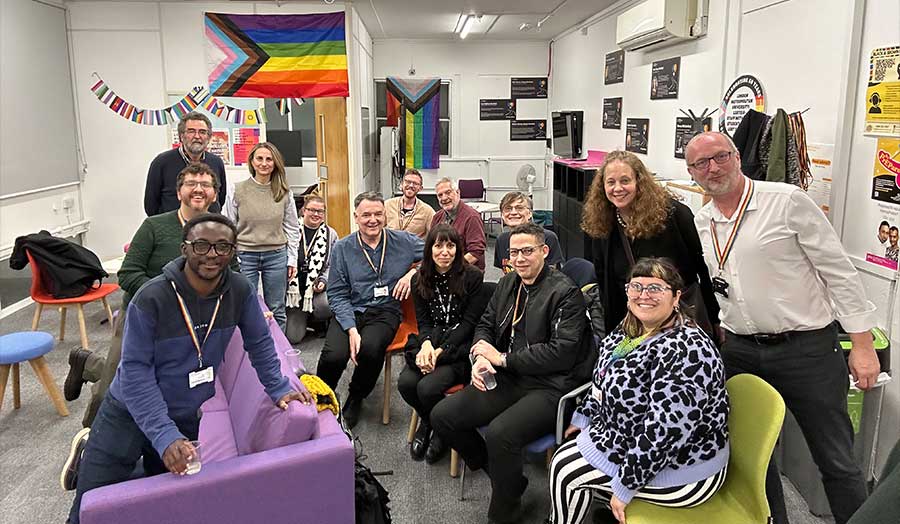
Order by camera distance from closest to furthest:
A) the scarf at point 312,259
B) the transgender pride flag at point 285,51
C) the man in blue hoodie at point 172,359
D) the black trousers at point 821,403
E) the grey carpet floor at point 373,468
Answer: the man in blue hoodie at point 172,359, the black trousers at point 821,403, the grey carpet floor at point 373,468, the scarf at point 312,259, the transgender pride flag at point 285,51

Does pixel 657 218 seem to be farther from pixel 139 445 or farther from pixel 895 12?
pixel 139 445

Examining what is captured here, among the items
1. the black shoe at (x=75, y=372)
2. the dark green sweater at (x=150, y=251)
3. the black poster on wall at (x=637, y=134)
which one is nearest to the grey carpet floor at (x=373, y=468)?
the black shoe at (x=75, y=372)

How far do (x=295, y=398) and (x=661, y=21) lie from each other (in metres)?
4.24

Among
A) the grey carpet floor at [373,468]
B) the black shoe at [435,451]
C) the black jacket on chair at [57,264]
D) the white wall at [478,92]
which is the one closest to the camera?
the grey carpet floor at [373,468]

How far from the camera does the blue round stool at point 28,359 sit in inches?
139

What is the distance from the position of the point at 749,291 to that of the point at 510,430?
1.05m

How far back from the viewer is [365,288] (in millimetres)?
3730

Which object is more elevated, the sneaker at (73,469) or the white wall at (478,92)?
the white wall at (478,92)

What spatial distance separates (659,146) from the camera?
5.68 m

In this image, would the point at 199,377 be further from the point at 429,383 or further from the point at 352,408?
the point at 352,408

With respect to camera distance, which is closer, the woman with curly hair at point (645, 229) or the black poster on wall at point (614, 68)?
the woman with curly hair at point (645, 229)

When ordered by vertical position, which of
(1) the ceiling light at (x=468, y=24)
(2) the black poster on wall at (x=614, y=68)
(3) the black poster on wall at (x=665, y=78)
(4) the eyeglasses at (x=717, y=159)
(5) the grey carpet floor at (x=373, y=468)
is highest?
(1) the ceiling light at (x=468, y=24)

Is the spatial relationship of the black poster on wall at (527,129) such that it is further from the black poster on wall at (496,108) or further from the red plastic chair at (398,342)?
the red plastic chair at (398,342)

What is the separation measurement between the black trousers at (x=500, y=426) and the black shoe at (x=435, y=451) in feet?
1.25
